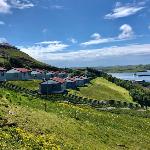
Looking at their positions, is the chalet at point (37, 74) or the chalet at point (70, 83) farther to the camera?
the chalet at point (37, 74)

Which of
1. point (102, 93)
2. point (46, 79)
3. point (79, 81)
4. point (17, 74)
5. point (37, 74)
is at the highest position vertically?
point (17, 74)

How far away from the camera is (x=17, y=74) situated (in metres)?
163

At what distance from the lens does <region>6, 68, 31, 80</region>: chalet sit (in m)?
160

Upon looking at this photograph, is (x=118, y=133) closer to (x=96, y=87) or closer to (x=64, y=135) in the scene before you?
(x=64, y=135)

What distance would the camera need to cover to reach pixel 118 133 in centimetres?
4856

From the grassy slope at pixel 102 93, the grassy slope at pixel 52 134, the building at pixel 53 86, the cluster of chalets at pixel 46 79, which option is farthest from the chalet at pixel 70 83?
the grassy slope at pixel 52 134

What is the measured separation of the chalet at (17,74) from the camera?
159750mm

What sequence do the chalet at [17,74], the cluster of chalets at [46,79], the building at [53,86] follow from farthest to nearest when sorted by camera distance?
the chalet at [17,74], the cluster of chalets at [46,79], the building at [53,86]

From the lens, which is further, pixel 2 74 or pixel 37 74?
pixel 37 74

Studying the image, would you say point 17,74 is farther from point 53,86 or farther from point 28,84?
point 53,86

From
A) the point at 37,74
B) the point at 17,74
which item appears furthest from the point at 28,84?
the point at 37,74

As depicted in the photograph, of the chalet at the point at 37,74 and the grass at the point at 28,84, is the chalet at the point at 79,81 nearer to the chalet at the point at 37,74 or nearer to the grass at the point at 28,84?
the chalet at the point at 37,74

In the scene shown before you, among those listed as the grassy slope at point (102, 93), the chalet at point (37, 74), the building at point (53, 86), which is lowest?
the grassy slope at point (102, 93)

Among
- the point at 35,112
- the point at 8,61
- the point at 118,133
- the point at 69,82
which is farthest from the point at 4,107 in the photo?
the point at 8,61
